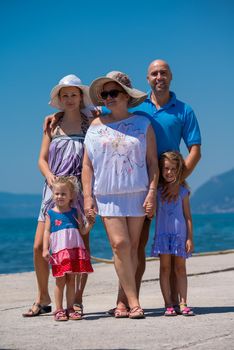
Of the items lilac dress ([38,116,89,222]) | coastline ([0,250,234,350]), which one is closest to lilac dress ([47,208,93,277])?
lilac dress ([38,116,89,222])

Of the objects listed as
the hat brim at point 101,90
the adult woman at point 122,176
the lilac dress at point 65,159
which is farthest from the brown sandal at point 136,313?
the hat brim at point 101,90

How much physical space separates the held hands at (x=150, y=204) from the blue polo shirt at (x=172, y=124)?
0.38 meters

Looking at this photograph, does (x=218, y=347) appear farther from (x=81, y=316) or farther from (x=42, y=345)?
(x=81, y=316)

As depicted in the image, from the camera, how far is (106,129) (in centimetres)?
661

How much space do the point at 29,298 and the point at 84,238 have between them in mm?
1761

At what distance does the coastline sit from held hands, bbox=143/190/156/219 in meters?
0.74

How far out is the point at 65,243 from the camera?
21.8 feet

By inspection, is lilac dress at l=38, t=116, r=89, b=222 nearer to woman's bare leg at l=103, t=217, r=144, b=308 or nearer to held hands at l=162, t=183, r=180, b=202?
→ woman's bare leg at l=103, t=217, r=144, b=308

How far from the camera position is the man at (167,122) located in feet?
22.3

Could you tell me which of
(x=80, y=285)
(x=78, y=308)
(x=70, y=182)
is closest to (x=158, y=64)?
(x=70, y=182)

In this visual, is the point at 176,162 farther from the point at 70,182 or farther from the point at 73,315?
the point at 73,315

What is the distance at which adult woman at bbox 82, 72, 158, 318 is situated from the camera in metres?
6.53

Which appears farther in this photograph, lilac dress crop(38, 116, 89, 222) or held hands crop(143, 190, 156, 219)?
lilac dress crop(38, 116, 89, 222)

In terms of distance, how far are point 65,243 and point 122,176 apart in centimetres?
64
